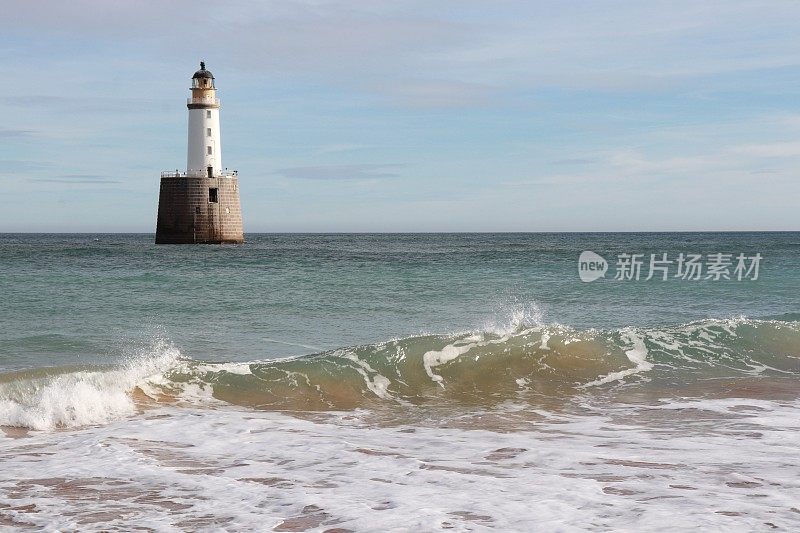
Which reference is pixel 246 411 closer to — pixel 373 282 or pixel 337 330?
pixel 337 330

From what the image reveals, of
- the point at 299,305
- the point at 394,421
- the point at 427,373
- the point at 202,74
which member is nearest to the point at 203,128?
the point at 202,74

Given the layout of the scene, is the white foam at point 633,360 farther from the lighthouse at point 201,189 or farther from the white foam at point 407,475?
the lighthouse at point 201,189

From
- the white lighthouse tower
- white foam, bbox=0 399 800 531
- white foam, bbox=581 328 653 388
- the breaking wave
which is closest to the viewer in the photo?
white foam, bbox=0 399 800 531

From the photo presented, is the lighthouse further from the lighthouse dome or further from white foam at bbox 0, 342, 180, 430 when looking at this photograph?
white foam at bbox 0, 342, 180, 430

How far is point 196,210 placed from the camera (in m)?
53.9

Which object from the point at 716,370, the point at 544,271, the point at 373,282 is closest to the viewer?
the point at 716,370

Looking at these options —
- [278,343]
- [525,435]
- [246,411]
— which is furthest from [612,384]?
[278,343]

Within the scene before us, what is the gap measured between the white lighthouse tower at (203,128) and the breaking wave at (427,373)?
39.5 m

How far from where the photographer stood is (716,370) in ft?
40.5

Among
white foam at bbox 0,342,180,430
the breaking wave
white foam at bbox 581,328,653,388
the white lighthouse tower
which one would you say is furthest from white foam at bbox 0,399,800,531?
the white lighthouse tower

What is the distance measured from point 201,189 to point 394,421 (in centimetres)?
4699

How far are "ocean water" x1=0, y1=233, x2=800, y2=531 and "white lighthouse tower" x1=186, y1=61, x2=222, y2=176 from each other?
32.8 meters

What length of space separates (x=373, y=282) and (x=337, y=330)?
12.9 m

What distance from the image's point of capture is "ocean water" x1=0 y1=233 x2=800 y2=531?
17.9ft
